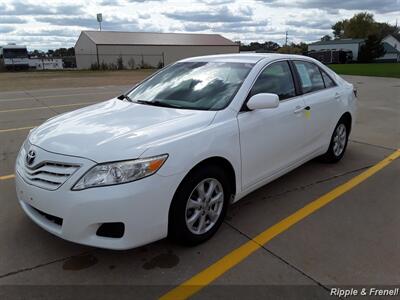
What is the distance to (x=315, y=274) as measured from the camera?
9.60 ft

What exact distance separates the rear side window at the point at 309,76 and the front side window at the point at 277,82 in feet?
0.85

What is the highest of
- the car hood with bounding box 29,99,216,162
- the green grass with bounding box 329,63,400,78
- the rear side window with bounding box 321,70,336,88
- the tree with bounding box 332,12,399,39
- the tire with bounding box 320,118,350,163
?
the tree with bounding box 332,12,399,39

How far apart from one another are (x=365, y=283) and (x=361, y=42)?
78.4 metres

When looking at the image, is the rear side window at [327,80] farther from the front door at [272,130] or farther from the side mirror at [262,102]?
the side mirror at [262,102]

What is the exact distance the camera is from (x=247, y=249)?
328 centimetres

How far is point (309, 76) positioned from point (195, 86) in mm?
1730

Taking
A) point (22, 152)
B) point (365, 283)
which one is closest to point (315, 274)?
point (365, 283)

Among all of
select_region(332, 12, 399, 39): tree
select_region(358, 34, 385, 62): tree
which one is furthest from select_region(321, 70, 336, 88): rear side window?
select_region(332, 12, 399, 39): tree

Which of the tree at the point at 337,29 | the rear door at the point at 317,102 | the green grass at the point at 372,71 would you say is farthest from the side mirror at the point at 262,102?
the tree at the point at 337,29

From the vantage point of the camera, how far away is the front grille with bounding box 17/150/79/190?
109 inches

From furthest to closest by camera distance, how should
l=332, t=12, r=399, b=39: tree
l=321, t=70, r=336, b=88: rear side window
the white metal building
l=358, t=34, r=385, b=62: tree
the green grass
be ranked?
l=332, t=12, r=399, b=39: tree < the white metal building < l=358, t=34, r=385, b=62: tree < the green grass < l=321, t=70, r=336, b=88: rear side window

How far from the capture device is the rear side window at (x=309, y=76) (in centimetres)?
468

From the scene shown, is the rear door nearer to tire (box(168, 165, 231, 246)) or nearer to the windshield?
the windshield

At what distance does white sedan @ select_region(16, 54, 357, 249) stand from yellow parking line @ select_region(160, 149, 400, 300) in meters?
0.33
